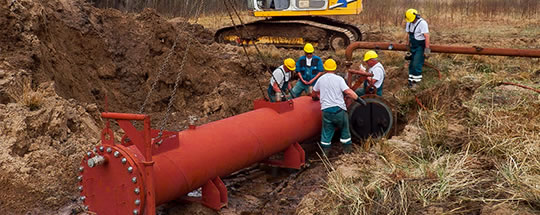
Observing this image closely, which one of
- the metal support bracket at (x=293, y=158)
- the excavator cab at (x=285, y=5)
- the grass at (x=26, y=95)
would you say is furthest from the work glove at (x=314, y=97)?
the excavator cab at (x=285, y=5)

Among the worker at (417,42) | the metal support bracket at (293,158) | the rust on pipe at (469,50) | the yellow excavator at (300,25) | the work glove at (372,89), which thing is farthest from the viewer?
the yellow excavator at (300,25)

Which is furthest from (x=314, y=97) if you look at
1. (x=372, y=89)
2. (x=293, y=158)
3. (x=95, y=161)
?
(x=95, y=161)

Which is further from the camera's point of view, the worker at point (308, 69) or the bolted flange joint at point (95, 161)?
the worker at point (308, 69)

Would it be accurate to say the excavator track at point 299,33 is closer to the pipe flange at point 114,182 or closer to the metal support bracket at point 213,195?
the metal support bracket at point 213,195

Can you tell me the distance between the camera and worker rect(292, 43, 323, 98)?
9.88 metres

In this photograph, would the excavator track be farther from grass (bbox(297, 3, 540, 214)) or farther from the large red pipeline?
the large red pipeline

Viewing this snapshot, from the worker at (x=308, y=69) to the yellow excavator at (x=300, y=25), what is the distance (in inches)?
223

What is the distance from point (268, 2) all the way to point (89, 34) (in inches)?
284

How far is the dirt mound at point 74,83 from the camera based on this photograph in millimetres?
6004

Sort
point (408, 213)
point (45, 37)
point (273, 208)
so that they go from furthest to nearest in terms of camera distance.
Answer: point (45, 37) → point (273, 208) → point (408, 213)

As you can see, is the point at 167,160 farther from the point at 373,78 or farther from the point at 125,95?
the point at 125,95

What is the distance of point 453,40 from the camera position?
1731 cm

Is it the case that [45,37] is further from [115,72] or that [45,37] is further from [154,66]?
[154,66]

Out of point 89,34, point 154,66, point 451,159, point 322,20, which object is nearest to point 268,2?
point 322,20
